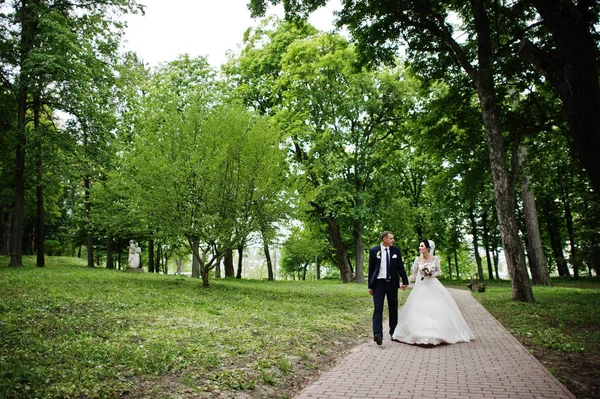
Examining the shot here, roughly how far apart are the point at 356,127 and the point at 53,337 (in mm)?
22165

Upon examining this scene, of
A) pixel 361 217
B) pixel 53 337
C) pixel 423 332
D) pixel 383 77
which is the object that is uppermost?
pixel 383 77

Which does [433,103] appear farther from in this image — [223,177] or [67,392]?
[67,392]

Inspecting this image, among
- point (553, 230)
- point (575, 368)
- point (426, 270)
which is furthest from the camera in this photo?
point (553, 230)

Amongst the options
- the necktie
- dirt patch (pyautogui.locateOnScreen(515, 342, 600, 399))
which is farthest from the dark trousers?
dirt patch (pyautogui.locateOnScreen(515, 342, 600, 399))

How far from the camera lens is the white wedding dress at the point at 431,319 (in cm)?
748

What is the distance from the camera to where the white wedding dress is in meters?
7.48

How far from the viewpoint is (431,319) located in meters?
7.66

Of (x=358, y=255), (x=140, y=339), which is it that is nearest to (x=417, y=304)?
(x=140, y=339)

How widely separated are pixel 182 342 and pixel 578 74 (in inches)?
274

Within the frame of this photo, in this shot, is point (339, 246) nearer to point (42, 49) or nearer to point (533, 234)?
point (533, 234)

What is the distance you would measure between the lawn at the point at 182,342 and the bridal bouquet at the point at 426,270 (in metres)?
2.08

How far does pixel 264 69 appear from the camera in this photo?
83.2ft

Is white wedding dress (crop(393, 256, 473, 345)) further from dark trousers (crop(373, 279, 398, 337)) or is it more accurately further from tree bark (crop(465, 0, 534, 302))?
tree bark (crop(465, 0, 534, 302))

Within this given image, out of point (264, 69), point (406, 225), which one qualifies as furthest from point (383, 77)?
point (406, 225)
